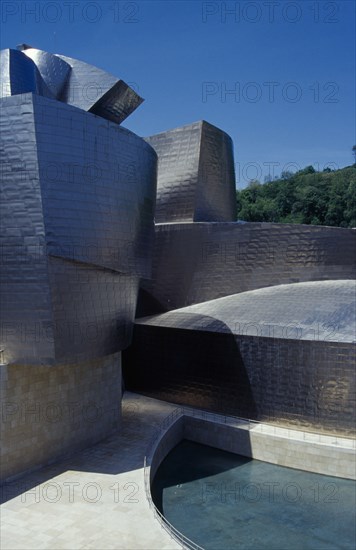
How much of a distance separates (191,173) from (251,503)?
13163mm

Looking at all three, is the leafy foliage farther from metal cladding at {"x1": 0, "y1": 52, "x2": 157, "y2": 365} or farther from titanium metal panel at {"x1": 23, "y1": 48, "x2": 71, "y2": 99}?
metal cladding at {"x1": 0, "y1": 52, "x2": 157, "y2": 365}

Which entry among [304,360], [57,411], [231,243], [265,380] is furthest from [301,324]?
[57,411]

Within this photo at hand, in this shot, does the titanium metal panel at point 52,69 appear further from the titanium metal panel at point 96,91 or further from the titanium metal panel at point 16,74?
the titanium metal panel at point 16,74

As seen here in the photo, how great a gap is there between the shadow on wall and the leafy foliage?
119 feet

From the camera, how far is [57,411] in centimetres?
1265

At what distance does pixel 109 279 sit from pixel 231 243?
7.17 metres

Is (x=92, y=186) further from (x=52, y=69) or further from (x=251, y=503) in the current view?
(x=251, y=503)

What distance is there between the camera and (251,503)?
11828 mm

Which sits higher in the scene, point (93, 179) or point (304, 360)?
point (93, 179)

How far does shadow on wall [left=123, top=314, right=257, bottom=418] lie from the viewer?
15930 millimetres

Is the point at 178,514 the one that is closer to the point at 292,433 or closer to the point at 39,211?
the point at 292,433

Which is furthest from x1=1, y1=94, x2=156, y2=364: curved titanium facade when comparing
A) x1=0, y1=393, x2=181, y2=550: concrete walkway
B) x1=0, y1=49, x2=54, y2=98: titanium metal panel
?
x1=0, y1=49, x2=54, y2=98: titanium metal panel

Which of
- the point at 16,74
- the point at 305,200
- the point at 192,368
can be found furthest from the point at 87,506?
the point at 305,200

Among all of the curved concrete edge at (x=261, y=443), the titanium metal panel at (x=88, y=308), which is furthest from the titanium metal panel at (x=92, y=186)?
the curved concrete edge at (x=261, y=443)
